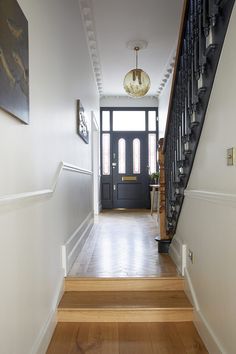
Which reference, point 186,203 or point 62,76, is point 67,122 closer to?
point 62,76

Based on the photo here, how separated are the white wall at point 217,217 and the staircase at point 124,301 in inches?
8.7

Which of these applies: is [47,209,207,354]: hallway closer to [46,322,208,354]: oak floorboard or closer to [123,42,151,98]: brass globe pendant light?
[46,322,208,354]: oak floorboard

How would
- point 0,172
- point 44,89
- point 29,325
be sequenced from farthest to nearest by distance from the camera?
point 44,89 → point 29,325 → point 0,172

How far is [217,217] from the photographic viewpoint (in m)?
1.80

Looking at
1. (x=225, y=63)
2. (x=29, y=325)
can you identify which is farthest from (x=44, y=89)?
(x=29, y=325)

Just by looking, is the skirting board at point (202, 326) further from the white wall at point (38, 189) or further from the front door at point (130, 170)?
the front door at point (130, 170)

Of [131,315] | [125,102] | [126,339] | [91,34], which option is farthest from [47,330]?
[125,102]

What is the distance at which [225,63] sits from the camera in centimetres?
165

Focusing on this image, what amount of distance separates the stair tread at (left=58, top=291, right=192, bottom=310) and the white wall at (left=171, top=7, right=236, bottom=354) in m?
0.21

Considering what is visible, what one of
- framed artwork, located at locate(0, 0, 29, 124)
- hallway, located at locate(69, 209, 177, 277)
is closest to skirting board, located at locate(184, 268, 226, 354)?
hallway, located at locate(69, 209, 177, 277)

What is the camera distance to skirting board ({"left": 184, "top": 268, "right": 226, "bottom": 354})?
1795 millimetres

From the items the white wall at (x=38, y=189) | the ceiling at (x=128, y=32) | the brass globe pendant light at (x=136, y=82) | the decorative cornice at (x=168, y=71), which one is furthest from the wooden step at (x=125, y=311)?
the decorative cornice at (x=168, y=71)

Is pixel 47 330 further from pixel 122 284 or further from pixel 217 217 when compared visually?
pixel 217 217

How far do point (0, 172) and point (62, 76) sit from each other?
168 cm
